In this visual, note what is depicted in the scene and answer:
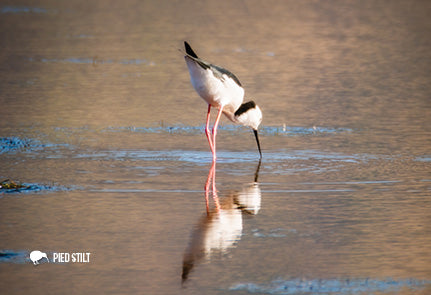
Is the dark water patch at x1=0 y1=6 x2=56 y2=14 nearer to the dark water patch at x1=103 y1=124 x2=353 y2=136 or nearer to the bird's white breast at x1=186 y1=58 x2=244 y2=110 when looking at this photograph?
the dark water patch at x1=103 y1=124 x2=353 y2=136

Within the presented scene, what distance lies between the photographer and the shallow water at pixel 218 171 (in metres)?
6.54

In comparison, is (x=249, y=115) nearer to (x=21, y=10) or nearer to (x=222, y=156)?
(x=222, y=156)

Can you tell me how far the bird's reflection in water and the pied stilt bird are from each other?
1731 millimetres

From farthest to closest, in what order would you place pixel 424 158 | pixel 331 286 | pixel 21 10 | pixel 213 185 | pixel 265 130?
pixel 21 10, pixel 265 130, pixel 424 158, pixel 213 185, pixel 331 286

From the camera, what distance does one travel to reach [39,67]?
1934 centimetres

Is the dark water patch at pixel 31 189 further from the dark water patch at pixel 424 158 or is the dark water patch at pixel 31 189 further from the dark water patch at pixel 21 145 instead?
the dark water patch at pixel 424 158

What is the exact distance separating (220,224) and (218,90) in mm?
3720

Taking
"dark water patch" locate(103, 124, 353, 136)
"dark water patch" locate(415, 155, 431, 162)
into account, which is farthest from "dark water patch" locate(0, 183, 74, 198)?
"dark water patch" locate(415, 155, 431, 162)

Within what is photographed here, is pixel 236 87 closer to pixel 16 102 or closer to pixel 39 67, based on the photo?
pixel 16 102

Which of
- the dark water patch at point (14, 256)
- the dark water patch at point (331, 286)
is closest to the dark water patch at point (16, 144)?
the dark water patch at point (14, 256)

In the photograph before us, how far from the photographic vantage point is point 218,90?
36.8ft

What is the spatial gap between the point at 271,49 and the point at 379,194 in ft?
46.0

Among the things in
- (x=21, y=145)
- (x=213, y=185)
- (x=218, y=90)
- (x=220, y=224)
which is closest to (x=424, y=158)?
(x=218, y=90)

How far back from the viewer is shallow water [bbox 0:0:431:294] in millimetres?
6543
